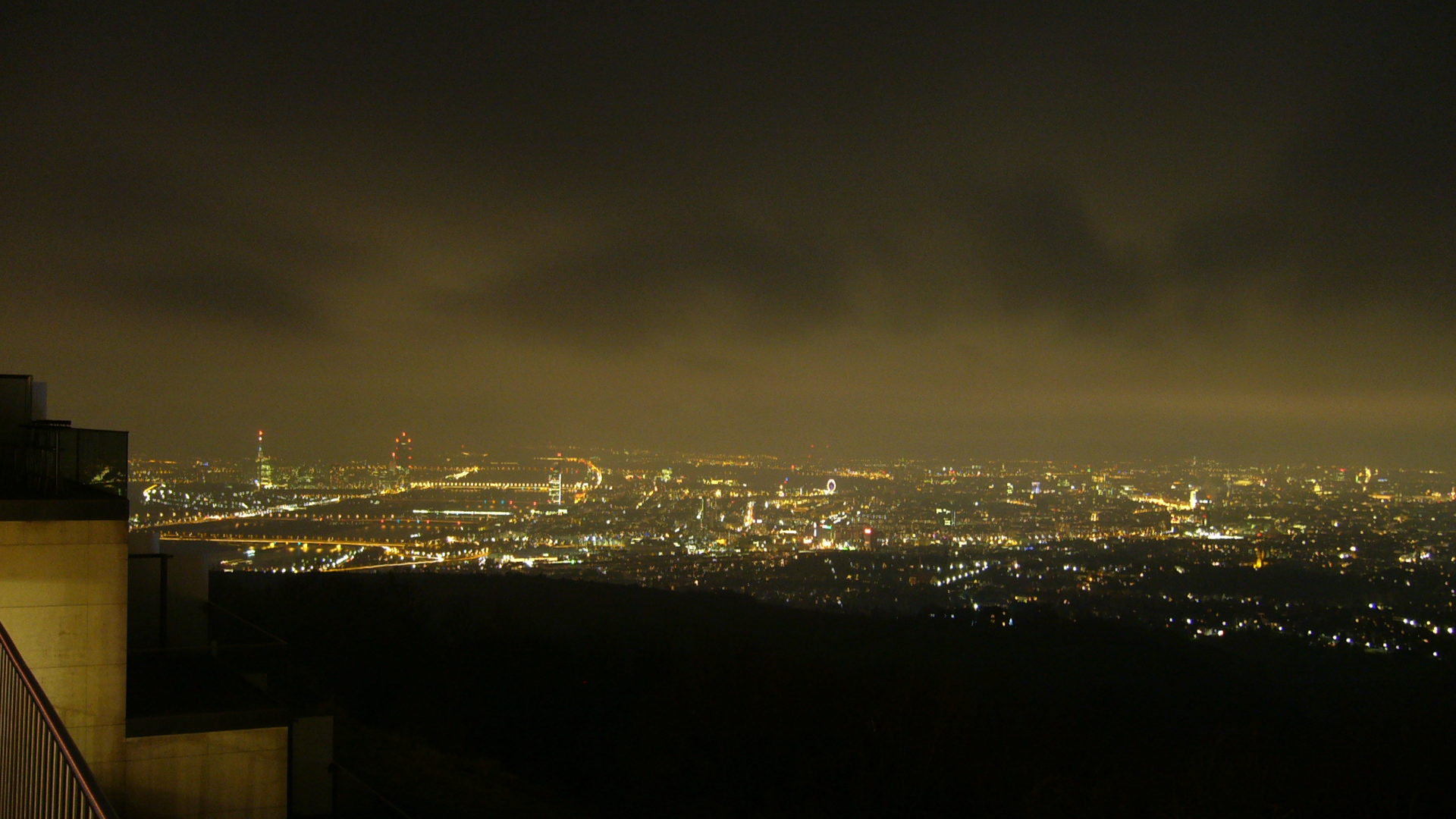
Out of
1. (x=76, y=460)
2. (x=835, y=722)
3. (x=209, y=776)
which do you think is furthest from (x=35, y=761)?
(x=835, y=722)

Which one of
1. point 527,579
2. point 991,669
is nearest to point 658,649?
point 991,669

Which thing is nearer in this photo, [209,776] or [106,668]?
[106,668]

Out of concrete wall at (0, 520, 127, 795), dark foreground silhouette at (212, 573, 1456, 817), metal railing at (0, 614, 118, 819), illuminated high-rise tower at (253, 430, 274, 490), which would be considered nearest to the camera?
metal railing at (0, 614, 118, 819)

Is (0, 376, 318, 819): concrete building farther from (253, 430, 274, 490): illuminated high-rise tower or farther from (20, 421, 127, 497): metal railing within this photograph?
(253, 430, 274, 490): illuminated high-rise tower

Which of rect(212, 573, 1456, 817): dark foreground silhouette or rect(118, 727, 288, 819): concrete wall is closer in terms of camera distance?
rect(118, 727, 288, 819): concrete wall

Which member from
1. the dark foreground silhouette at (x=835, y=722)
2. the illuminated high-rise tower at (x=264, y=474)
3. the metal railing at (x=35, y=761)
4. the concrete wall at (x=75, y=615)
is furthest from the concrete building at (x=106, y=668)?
the illuminated high-rise tower at (x=264, y=474)

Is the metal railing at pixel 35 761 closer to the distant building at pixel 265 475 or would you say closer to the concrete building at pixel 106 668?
the concrete building at pixel 106 668

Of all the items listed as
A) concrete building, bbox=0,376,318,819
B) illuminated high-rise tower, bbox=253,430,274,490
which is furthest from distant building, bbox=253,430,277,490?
concrete building, bbox=0,376,318,819

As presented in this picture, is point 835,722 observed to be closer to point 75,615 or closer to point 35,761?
Answer: point 75,615
